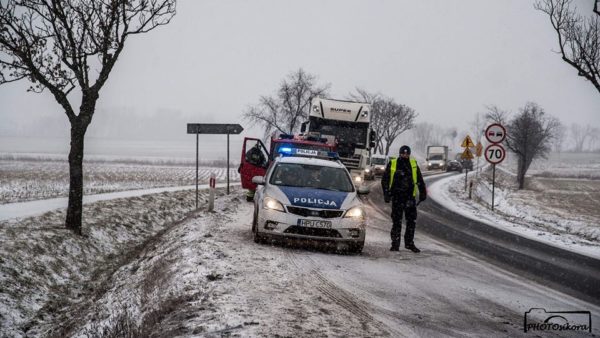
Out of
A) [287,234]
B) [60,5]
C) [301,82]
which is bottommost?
[287,234]

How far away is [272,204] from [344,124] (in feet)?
45.8

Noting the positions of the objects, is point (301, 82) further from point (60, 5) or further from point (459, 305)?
point (459, 305)

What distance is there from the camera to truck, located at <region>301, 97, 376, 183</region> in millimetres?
22109

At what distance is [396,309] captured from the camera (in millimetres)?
5688

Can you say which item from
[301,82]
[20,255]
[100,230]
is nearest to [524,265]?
[20,255]

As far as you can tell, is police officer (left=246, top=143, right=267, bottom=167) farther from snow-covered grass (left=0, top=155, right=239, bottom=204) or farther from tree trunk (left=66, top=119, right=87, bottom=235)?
snow-covered grass (left=0, top=155, right=239, bottom=204)

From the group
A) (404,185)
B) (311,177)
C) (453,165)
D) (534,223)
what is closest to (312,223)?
(311,177)

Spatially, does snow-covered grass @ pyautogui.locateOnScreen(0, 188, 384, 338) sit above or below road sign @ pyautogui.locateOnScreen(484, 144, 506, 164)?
below

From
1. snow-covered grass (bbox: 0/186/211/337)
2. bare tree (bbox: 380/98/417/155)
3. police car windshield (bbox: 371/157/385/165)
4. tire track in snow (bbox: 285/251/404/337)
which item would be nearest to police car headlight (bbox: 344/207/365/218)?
tire track in snow (bbox: 285/251/404/337)

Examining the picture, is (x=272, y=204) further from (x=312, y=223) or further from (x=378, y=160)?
(x=378, y=160)

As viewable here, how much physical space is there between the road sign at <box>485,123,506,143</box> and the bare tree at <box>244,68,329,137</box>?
2985 cm

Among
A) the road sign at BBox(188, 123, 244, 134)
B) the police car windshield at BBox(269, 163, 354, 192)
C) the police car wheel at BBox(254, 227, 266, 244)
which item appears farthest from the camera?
the road sign at BBox(188, 123, 244, 134)

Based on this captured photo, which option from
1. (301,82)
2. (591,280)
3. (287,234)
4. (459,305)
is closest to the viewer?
(459,305)

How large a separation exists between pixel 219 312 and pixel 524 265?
646cm
